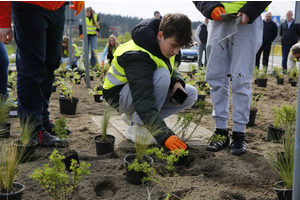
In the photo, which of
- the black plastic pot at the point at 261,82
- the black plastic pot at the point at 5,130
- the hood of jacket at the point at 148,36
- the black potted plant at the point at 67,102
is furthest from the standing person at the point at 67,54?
the hood of jacket at the point at 148,36

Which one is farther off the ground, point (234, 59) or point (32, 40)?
point (32, 40)

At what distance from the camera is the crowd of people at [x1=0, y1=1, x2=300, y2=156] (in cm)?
211

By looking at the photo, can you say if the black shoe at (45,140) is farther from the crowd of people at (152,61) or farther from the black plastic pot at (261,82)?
the black plastic pot at (261,82)

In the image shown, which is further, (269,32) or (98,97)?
(269,32)

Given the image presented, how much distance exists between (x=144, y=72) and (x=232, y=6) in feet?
3.22

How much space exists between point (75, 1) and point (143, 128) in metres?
1.93

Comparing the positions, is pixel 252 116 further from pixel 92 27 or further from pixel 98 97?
pixel 92 27

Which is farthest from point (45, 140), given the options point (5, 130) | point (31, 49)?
point (31, 49)

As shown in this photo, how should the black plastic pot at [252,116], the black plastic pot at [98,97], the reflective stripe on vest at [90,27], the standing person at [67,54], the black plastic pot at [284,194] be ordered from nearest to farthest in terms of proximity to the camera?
the black plastic pot at [284,194], the black plastic pot at [252,116], the black plastic pot at [98,97], the reflective stripe on vest at [90,27], the standing person at [67,54]

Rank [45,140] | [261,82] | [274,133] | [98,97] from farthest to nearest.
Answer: [261,82], [98,97], [274,133], [45,140]

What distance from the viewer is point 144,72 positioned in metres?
2.16

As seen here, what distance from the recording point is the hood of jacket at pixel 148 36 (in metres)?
2.24

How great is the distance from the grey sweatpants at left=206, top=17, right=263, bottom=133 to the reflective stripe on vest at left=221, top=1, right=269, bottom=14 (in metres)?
0.11

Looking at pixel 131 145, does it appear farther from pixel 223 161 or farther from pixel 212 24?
pixel 212 24
